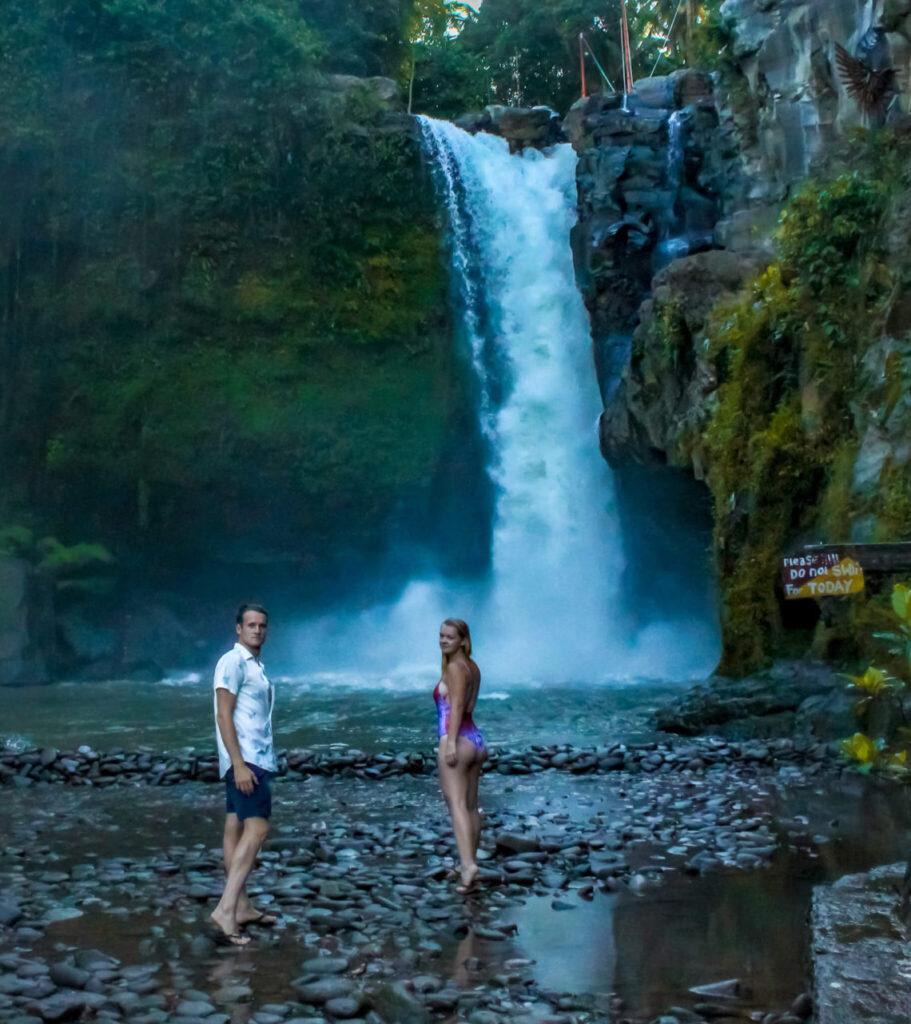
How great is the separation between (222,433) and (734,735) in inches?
569

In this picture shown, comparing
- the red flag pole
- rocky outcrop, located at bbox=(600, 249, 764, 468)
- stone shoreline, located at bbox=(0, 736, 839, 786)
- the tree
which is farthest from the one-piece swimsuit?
the tree

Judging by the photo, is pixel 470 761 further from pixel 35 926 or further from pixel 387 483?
pixel 387 483

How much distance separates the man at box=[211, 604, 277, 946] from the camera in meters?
5.25

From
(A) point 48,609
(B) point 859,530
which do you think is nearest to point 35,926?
(B) point 859,530

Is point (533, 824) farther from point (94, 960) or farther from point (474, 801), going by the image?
point (94, 960)

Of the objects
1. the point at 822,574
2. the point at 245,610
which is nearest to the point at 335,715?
the point at 822,574

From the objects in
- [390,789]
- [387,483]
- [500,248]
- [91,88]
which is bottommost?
[390,789]

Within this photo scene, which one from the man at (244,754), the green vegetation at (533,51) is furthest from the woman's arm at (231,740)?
the green vegetation at (533,51)

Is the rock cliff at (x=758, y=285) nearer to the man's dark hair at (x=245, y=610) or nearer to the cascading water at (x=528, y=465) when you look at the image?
the cascading water at (x=528, y=465)

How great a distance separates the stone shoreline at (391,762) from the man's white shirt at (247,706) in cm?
466

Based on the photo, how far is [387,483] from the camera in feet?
78.0

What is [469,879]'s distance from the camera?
595 centimetres

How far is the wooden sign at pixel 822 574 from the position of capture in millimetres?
7562

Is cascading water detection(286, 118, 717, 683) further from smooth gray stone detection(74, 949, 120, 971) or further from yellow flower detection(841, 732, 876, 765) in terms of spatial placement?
smooth gray stone detection(74, 949, 120, 971)
